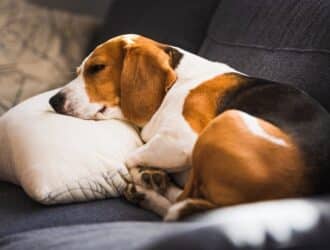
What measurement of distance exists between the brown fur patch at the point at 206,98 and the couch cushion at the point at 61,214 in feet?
0.95

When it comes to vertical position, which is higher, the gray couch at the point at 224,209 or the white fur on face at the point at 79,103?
the gray couch at the point at 224,209

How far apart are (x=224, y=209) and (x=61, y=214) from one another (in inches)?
21.7

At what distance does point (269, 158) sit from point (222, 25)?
1.03 metres

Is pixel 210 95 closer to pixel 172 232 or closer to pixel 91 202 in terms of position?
pixel 91 202

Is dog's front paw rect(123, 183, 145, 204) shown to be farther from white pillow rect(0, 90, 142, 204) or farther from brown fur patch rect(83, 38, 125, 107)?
brown fur patch rect(83, 38, 125, 107)

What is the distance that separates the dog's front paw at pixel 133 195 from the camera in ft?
5.38

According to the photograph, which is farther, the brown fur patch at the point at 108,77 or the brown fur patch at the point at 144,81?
the brown fur patch at the point at 108,77

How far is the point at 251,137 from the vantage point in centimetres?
138

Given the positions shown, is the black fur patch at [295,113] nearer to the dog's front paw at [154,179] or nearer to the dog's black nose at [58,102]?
the dog's front paw at [154,179]

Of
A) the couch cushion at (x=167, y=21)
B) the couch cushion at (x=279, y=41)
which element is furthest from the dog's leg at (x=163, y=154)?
the couch cushion at (x=167, y=21)

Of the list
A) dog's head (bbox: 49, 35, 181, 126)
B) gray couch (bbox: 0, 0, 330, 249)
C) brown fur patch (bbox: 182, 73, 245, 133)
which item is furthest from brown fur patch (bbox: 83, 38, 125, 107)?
gray couch (bbox: 0, 0, 330, 249)

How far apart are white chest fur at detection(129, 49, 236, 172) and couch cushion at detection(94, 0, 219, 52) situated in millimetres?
635

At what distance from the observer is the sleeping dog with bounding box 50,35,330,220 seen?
1333mm

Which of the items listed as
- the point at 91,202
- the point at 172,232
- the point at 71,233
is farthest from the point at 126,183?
the point at 172,232
